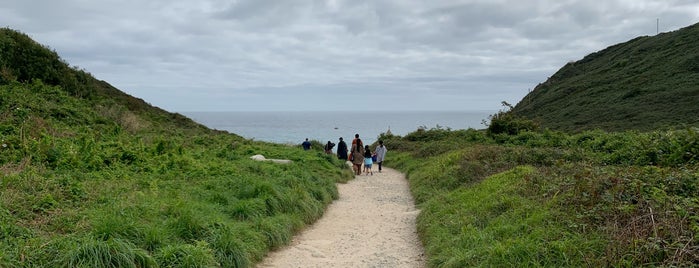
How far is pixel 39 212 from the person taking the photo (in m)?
6.00

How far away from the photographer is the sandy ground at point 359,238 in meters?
7.11

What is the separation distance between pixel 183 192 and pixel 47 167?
101 inches

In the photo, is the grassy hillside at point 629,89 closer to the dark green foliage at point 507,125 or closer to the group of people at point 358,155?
the dark green foliage at point 507,125

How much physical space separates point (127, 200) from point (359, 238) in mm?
4035

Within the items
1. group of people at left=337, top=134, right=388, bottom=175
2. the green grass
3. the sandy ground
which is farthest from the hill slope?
the sandy ground

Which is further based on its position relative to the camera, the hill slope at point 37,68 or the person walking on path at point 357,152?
the hill slope at point 37,68

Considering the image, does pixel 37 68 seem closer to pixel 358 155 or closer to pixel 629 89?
pixel 358 155

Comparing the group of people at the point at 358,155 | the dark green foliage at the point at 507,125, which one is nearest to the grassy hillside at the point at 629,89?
the dark green foliage at the point at 507,125

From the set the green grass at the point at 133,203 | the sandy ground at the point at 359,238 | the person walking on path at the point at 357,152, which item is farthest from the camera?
the person walking on path at the point at 357,152

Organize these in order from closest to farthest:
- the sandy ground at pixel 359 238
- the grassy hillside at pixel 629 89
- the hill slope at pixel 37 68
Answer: the sandy ground at pixel 359 238 < the hill slope at pixel 37 68 < the grassy hillside at pixel 629 89

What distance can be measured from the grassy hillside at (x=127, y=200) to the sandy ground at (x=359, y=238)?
0.34 metres

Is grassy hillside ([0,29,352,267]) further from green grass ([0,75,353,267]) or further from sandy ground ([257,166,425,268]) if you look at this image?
Answer: sandy ground ([257,166,425,268])

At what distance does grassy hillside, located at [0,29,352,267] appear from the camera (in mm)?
5137

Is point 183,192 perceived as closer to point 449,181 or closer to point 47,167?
point 47,167
